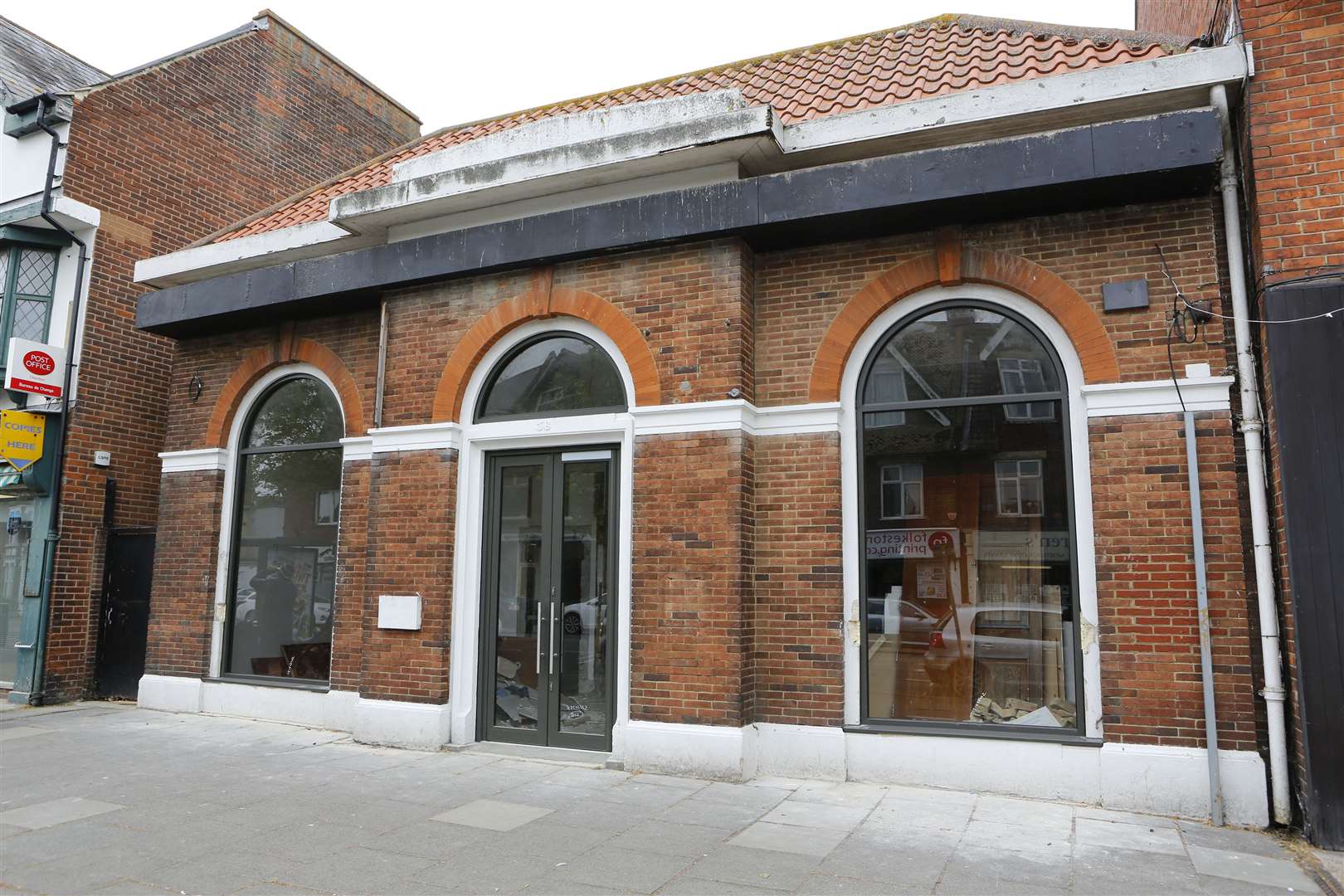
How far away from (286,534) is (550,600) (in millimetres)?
3956

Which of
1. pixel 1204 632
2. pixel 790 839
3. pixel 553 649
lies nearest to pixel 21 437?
pixel 553 649

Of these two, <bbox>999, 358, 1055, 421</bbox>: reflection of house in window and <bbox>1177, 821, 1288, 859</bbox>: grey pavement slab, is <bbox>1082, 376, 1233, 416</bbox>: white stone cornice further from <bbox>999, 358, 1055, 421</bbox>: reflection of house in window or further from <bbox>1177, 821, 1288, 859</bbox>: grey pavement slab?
<bbox>1177, 821, 1288, 859</bbox>: grey pavement slab

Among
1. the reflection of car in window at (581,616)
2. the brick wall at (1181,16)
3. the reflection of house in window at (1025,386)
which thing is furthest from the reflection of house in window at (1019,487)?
the brick wall at (1181,16)

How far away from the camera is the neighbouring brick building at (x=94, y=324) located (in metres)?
10.9

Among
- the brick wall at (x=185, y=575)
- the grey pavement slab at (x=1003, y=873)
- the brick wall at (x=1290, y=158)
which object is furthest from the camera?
the brick wall at (x=185, y=575)

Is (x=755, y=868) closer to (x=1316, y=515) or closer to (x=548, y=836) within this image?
(x=548, y=836)

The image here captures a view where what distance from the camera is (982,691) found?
7.00 m

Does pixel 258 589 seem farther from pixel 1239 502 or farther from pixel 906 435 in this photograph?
pixel 1239 502

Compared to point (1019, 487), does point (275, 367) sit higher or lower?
higher

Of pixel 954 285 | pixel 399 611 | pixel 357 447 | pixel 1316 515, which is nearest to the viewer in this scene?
pixel 1316 515

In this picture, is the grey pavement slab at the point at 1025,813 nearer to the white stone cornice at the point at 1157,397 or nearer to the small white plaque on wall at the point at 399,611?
the white stone cornice at the point at 1157,397

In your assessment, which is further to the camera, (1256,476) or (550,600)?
(550,600)

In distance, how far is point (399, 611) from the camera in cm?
850

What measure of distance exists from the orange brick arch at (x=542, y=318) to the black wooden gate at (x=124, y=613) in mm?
5409
